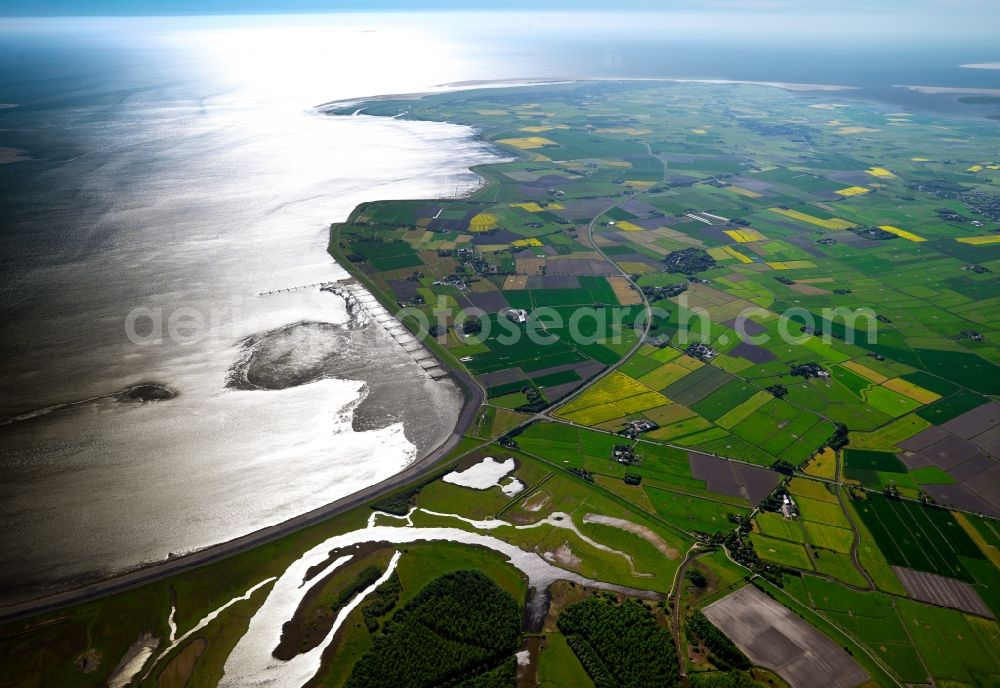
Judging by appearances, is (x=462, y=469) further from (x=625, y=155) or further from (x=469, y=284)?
(x=625, y=155)

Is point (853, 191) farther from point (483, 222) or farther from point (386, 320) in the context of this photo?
point (386, 320)

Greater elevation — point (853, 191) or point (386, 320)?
point (853, 191)

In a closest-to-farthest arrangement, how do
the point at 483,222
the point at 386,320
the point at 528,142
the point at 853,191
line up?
the point at 386,320, the point at 483,222, the point at 853,191, the point at 528,142

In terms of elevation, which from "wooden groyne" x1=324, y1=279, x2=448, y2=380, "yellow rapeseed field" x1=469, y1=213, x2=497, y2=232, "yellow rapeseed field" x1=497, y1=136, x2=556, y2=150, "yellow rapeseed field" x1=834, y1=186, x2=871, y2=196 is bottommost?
"wooden groyne" x1=324, y1=279, x2=448, y2=380

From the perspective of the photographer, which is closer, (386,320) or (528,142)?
(386,320)

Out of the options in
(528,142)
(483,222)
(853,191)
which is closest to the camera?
(483,222)

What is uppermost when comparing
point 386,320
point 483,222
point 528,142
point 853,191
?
point 528,142

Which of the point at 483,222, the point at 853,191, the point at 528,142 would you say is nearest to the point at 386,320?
the point at 483,222

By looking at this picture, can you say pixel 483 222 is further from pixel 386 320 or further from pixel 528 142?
pixel 528 142

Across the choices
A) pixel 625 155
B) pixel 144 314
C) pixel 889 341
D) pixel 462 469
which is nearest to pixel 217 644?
pixel 462 469

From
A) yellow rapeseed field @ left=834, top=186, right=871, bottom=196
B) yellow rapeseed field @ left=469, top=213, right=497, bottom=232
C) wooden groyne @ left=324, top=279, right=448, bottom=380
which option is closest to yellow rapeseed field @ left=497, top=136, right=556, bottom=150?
yellow rapeseed field @ left=469, top=213, right=497, bottom=232

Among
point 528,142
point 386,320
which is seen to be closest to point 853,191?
point 528,142

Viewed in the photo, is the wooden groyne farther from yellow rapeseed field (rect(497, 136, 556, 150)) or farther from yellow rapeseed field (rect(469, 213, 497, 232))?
yellow rapeseed field (rect(497, 136, 556, 150))
